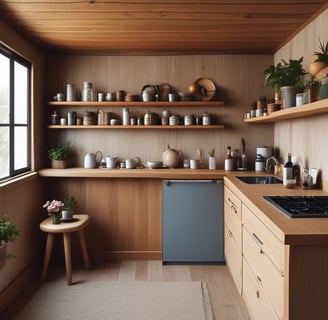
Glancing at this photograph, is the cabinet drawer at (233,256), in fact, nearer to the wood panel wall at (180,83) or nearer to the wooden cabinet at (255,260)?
the wooden cabinet at (255,260)

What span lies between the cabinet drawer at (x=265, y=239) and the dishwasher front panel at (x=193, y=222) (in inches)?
47.7

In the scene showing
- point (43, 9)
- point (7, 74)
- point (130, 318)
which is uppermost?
point (43, 9)

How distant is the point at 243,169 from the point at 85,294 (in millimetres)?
2071

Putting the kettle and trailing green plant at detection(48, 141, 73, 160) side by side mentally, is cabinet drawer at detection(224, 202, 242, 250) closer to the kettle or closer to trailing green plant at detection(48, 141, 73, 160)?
the kettle

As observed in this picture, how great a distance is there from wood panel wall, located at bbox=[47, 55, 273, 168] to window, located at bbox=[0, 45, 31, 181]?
1.78ft

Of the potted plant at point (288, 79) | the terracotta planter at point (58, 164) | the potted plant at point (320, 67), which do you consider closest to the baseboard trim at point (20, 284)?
the terracotta planter at point (58, 164)

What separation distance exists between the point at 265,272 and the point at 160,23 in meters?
2.16

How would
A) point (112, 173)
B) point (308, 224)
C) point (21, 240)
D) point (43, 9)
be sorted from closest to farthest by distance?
point (308, 224) → point (43, 9) → point (21, 240) → point (112, 173)

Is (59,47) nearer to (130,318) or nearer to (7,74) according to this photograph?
(7,74)

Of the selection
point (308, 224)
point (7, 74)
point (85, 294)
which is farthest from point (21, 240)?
point (308, 224)

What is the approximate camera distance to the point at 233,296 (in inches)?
131

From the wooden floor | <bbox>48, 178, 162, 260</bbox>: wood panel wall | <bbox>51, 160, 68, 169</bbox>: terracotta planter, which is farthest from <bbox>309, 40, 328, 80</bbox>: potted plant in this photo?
<bbox>51, 160, 68, 169</bbox>: terracotta planter

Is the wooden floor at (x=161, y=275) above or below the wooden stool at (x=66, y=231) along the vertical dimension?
below

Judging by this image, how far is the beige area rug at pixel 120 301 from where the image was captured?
9.85 ft
